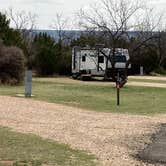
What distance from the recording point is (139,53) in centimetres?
6662

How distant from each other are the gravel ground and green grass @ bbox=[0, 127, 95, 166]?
0.37 m

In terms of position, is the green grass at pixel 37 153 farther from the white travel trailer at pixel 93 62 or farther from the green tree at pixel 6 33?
the white travel trailer at pixel 93 62

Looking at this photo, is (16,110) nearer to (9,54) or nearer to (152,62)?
(9,54)

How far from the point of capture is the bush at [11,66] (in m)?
38.1

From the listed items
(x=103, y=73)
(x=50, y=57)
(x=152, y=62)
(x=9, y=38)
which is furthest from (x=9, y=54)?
(x=152, y=62)

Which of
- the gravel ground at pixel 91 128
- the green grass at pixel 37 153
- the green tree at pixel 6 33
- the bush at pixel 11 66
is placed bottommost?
the gravel ground at pixel 91 128

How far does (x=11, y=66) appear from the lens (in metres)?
38.4

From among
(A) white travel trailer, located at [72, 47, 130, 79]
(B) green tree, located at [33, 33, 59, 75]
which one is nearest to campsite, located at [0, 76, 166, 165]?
(A) white travel trailer, located at [72, 47, 130, 79]

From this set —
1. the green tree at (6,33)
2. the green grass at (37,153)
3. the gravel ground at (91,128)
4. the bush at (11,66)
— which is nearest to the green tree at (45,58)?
the green tree at (6,33)

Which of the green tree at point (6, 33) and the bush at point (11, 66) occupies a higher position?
the green tree at point (6, 33)

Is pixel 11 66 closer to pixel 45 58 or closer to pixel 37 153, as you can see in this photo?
pixel 45 58

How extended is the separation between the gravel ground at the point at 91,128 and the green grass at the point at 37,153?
1.22 feet

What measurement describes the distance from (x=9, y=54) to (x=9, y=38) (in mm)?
8658

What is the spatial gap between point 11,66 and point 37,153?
28548 millimetres
